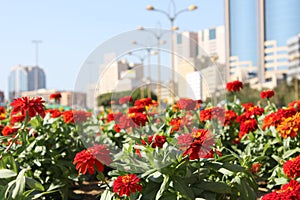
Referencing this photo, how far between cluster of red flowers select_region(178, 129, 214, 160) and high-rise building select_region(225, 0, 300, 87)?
40.5 meters

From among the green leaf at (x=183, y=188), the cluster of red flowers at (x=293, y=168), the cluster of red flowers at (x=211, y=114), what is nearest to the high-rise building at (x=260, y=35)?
the cluster of red flowers at (x=211, y=114)

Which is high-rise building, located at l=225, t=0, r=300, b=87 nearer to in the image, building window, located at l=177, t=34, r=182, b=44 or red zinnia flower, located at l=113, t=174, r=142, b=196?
building window, located at l=177, t=34, r=182, b=44

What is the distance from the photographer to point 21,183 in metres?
2.42

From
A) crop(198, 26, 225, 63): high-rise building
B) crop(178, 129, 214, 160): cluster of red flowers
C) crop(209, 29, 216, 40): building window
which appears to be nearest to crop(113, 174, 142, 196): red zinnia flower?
crop(178, 129, 214, 160): cluster of red flowers

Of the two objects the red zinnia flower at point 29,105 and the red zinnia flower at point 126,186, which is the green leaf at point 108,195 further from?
the red zinnia flower at point 29,105

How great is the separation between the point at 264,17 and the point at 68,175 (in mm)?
46280

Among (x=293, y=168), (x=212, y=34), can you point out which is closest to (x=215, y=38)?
(x=212, y=34)

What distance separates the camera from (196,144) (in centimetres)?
243

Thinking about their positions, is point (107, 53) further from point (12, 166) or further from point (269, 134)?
point (269, 134)

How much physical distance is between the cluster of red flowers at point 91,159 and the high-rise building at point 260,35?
4078cm

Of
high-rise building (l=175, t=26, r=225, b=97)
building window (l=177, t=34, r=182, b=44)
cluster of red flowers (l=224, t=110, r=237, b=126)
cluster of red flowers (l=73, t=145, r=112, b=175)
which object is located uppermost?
building window (l=177, t=34, r=182, b=44)

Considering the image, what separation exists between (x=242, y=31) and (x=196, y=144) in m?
53.7

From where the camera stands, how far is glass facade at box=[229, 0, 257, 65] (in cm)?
5281

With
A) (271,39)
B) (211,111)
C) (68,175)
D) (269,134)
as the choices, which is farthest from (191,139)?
(271,39)
